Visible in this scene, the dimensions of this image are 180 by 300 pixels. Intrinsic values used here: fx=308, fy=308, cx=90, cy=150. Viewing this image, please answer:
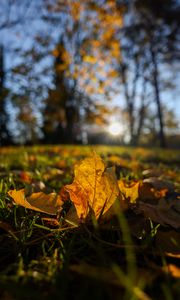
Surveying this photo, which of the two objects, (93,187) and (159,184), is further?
(159,184)

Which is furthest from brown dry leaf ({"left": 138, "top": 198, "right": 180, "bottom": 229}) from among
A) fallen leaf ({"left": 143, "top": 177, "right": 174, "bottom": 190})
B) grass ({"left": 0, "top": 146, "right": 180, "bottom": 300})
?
fallen leaf ({"left": 143, "top": 177, "right": 174, "bottom": 190})

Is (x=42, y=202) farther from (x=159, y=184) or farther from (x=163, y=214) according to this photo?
(x=159, y=184)

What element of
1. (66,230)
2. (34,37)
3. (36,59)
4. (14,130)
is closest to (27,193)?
(66,230)

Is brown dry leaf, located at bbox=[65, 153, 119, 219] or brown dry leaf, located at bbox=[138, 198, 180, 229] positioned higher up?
brown dry leaf, located at bbox=[65, 153, 119, 219]

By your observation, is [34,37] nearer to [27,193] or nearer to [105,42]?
[105,42]

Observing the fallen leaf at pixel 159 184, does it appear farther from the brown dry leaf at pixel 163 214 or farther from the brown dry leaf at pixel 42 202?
the brown dry leaf at pixel 42 202

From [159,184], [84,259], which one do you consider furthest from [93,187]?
[159,184]

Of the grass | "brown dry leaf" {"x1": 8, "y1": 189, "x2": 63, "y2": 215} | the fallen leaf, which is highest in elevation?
"brown dry leaf" {"x1": 8, "y1": 189, "x2": 63, "y2": 215}

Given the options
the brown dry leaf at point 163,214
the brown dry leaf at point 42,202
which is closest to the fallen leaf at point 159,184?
A: the brown dry leaf at point 163,214

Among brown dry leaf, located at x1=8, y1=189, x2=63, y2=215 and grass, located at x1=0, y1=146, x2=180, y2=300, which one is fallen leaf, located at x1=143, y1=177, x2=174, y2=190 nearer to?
grass, located at x1=0, y1=146, x2=180, y2=300
